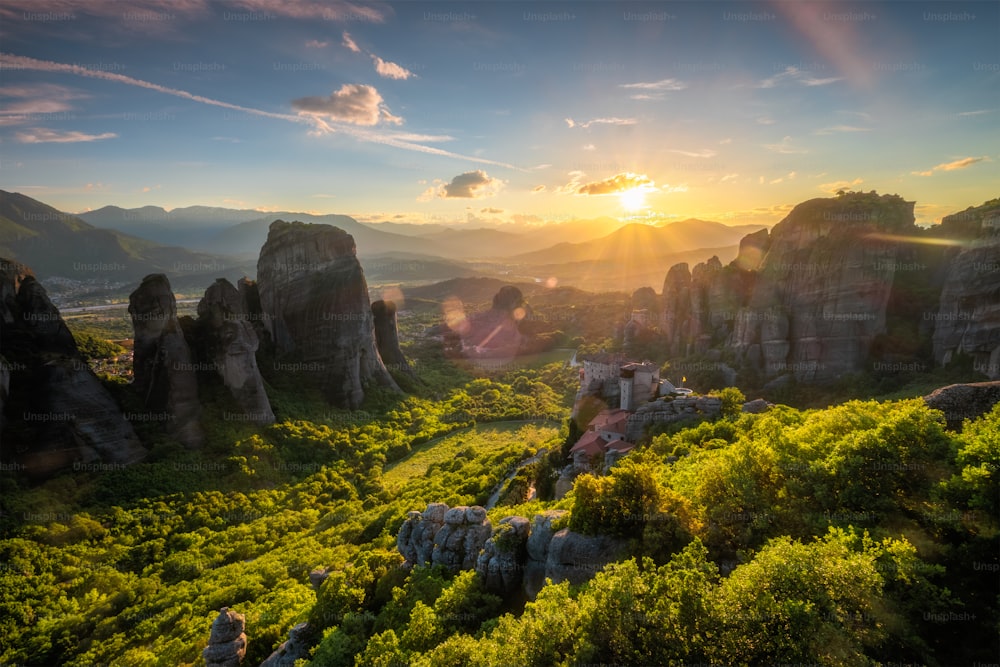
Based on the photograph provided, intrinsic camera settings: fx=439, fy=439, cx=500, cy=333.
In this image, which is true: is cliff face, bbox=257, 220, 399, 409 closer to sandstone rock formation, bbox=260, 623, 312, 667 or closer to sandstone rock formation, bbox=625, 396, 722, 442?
sandstone rock formation, bbox=625, 396, 722, 442

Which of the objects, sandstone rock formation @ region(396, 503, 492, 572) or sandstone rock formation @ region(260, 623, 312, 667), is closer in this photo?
sandstone rock formation @ region(260, 623, 312, 667)

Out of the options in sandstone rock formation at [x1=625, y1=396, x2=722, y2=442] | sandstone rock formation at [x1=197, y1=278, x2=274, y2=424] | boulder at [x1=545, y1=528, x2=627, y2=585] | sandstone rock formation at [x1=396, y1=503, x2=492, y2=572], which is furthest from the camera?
sandstone rock formation at [x1=197, y1=278, x2=274, y2=424]

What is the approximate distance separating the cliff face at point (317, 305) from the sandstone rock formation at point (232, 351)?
33.2ft

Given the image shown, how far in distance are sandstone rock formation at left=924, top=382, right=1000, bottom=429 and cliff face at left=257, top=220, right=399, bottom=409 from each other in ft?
177

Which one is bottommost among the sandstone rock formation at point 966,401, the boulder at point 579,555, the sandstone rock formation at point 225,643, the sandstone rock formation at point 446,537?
the sandstone rock formation at point 225,643

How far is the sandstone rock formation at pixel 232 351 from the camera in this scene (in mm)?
42719

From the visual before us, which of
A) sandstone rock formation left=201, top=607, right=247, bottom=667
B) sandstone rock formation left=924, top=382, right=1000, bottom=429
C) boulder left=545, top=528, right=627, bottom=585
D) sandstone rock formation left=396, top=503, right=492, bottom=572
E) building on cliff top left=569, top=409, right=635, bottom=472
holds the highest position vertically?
sandstone rock formation left=924, top=382, right=1000, bottom=429

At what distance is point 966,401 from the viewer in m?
17.5

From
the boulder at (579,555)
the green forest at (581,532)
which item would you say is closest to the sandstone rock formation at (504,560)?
the green forest at (581,532)

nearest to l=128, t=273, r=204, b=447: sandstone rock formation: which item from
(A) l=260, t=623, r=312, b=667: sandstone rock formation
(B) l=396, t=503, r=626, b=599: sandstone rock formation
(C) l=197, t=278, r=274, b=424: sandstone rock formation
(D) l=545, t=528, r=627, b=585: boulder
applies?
(C) l=197, t=278, r=274, b=424: sandstone rock formation

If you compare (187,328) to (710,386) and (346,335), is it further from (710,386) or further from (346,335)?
(710,386)

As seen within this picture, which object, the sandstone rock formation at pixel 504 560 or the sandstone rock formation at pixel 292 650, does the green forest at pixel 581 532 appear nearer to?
the sandstone rock formation at pixel 292 650

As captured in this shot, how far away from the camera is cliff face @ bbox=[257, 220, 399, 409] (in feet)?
185

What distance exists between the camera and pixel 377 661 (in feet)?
41.5
